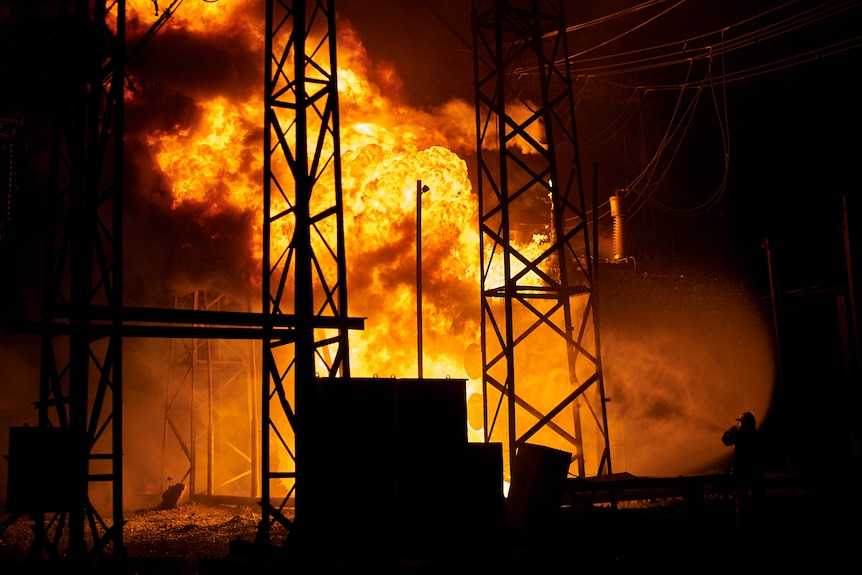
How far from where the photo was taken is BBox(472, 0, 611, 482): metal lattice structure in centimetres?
1416

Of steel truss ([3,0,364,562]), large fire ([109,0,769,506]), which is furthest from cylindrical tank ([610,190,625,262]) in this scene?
steel truss ([3,0,364,562])

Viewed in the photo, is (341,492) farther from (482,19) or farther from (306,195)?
(482,19)

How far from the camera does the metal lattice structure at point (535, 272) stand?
1416 centimetres

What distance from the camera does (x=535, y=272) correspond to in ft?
46.1

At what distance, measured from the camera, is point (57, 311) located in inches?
394

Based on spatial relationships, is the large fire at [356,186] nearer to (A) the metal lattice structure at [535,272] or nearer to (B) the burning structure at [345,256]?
(B) the burning structure at [345,256]

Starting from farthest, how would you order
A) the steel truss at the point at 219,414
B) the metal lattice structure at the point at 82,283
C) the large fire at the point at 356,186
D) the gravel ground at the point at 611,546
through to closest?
the steel truss at the point at 219,414, the large fire at the point at 356,186, the metal lattice structure at the point at 82,283, the gravel ground at the point at 611,546

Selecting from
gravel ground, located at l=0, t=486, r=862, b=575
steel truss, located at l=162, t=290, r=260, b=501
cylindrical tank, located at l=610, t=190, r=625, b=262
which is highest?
cylindrical tank, located at l=610, t=190, r=625, b=262

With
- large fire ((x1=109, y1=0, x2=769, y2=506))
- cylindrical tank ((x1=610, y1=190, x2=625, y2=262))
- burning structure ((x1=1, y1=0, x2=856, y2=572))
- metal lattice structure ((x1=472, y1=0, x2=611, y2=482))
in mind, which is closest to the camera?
metal lattice structure ((x1=472, y1=0, x2=611, y2=482))

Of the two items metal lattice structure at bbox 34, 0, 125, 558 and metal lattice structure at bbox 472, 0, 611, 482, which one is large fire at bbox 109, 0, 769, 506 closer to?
metal lattice structure at bbox 472, 0, 611, 482

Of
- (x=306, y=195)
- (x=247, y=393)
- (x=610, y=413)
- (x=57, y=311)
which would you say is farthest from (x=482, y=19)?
(x=247, y=393)

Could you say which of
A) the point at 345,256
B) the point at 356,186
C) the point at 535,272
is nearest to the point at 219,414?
the point at 356,186

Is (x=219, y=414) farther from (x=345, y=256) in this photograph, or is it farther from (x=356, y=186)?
(x=345, y=256)

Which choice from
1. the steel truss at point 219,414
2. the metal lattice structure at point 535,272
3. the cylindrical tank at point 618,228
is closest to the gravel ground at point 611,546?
the metal lattice structure at point 535,272
